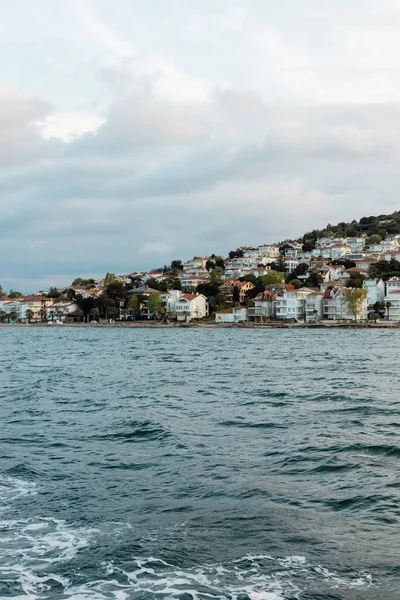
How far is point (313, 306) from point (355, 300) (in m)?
10.6

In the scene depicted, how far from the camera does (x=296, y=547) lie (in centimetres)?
779

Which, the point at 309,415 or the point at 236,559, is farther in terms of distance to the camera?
the point at 309,415

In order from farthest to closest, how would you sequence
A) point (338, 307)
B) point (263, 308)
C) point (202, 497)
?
point (263, 308), point (338, 307), point (202, 497)

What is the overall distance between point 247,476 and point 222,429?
4.49 metres

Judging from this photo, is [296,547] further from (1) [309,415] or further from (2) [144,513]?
(1) [309,415]

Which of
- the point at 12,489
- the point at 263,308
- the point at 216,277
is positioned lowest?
the point at 12,489

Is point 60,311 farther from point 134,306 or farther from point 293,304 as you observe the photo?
point 293,304

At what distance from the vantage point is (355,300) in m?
97.3

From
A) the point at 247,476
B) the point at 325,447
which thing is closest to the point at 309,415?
the point at 325,447

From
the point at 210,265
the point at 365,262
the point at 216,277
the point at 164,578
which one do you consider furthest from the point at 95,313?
the point at 164,578

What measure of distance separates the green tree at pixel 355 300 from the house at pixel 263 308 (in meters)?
15.7

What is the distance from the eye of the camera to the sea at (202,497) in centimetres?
700

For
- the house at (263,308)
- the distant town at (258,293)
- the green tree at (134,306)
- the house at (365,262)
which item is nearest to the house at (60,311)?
the distant town at (258,293)

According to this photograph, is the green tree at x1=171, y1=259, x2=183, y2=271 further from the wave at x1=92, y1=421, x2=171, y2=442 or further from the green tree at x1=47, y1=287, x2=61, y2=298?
the wave at x1=92, y1=421, x2=171, y2=442
